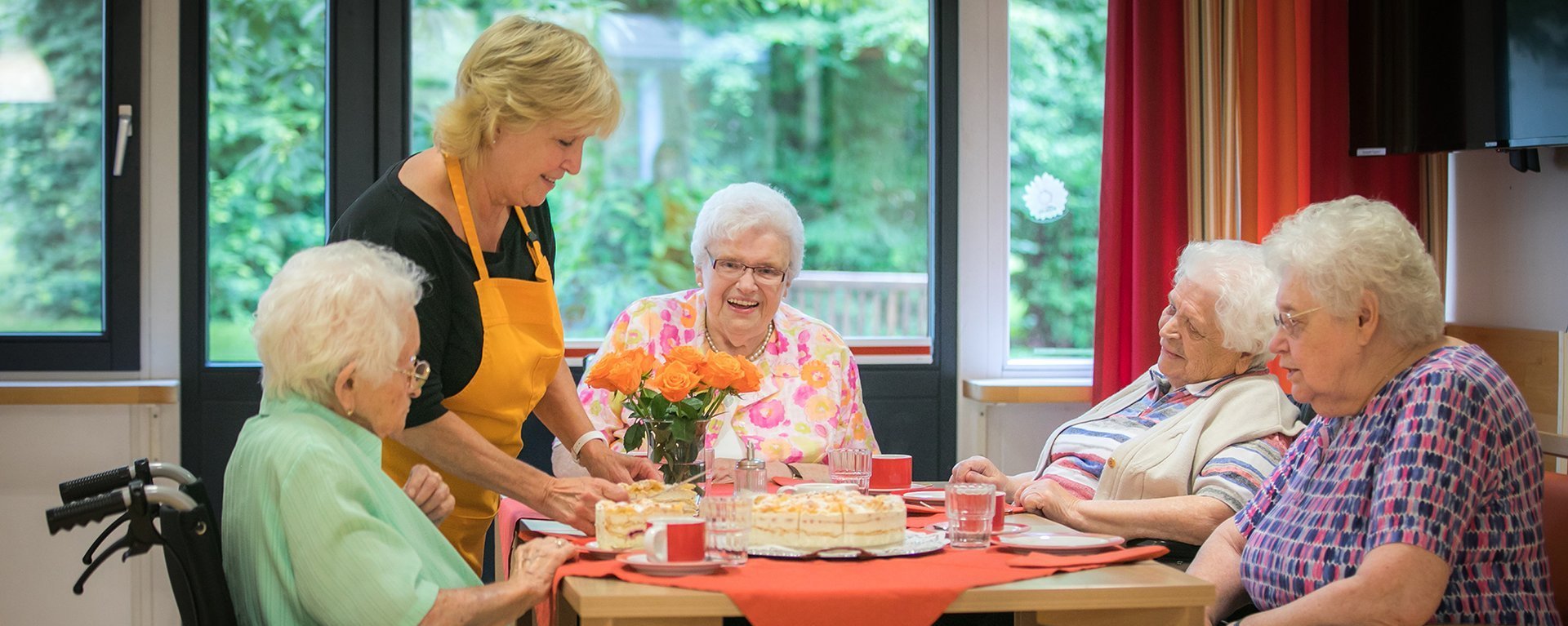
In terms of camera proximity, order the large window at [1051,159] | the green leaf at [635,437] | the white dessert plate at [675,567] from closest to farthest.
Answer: the white dessert plate at [675,567], the green leaf at [635,437], the large window at [1051,159]

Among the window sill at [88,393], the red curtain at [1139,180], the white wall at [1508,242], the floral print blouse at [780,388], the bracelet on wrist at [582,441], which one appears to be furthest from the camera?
the red curtain at [1139,180]

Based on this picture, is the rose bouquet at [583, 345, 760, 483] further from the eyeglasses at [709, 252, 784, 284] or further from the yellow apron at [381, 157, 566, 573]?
the eyeglasses at [709, 252, 784, 284]

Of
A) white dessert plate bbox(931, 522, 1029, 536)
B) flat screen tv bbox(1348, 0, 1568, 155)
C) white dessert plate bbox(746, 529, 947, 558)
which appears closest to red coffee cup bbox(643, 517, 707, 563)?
white dessert plate bbox(746, 529, 947, 558)

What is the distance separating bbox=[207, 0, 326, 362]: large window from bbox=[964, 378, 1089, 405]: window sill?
6.88ft

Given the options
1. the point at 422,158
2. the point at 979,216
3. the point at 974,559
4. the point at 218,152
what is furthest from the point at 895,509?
the point at 218,152

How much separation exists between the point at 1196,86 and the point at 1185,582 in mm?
2500

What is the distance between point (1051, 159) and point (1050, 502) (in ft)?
6.95

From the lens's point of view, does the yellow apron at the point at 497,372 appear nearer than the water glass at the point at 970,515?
No

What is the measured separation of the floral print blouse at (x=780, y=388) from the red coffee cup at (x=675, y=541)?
106cm

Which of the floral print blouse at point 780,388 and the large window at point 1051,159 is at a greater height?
the large window at point 1051,159

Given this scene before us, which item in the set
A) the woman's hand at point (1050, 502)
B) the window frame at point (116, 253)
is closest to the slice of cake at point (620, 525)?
the woman's hand at point (1050, 502)

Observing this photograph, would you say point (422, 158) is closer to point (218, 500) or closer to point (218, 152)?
point (218, 152)

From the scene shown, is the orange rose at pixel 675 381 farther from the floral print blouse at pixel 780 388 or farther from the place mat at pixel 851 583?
the floral print blouse at pixel 780 388

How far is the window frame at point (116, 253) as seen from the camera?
3850mm
